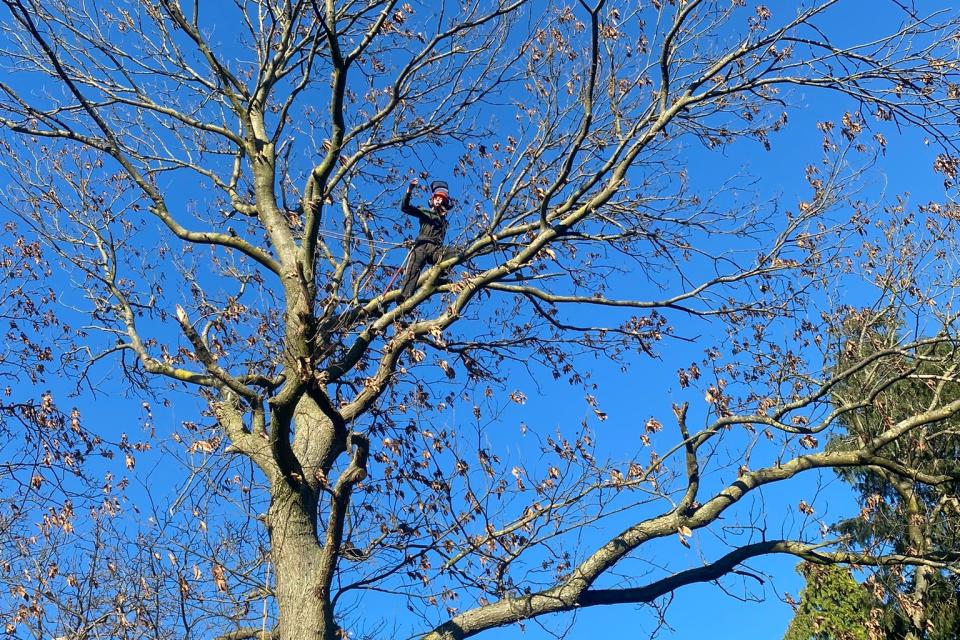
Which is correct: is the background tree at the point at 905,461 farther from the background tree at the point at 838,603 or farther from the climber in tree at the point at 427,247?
the climber in tree at the point at 427,247

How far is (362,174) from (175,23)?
2169 millimetres

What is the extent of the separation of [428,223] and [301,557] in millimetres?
2974

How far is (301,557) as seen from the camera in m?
5.42

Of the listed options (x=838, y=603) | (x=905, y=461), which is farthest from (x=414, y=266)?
(x=838, y=603)

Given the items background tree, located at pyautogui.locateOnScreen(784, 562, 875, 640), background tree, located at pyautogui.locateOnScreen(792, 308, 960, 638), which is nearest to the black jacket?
background tree, located at pyautogui.locateOnScreen(792, 308, 960, 638)

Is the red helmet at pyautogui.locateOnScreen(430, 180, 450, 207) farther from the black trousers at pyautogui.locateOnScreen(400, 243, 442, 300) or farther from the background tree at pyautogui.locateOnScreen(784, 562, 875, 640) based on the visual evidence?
the background tree at pyautogui.locateOnScreen(784, 562, 875, 640)

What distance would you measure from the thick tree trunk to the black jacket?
175 centimetres

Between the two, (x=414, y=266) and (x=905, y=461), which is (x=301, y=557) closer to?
(x=414, y=266)

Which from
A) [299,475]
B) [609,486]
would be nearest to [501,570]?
[609,486]

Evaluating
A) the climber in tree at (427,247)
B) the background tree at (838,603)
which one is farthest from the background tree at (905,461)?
the climber in tree at (427,247)

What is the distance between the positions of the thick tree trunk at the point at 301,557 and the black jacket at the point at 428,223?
1.75 m

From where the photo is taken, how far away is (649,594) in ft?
19.3

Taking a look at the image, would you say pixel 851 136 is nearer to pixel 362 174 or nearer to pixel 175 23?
pixel 362 174

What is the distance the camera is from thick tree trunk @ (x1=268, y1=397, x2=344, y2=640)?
17.1ft
